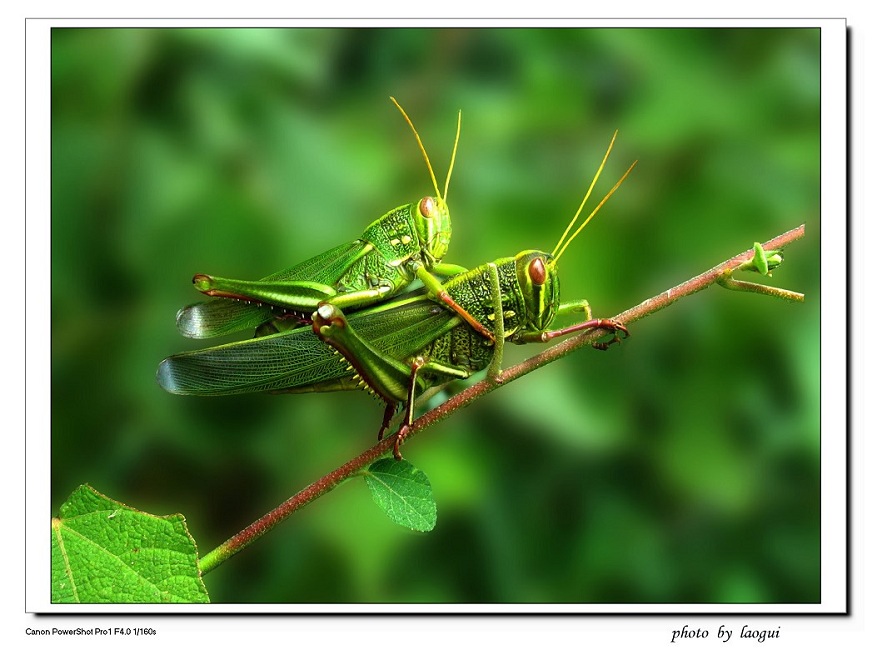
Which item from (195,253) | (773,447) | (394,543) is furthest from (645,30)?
(394,543)

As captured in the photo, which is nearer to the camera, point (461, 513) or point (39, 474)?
point (39, 474)

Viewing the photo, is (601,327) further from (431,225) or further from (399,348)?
(431,225)

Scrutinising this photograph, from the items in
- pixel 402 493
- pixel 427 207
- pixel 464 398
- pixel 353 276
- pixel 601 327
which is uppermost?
pixel 427 207

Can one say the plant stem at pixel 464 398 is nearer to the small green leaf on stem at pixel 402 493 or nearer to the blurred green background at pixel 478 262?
the small green leaf on stem at pixel 402 493

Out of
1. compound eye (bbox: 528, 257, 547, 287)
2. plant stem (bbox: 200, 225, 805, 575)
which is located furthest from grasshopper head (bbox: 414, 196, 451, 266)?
plant stem (bbox: 200, 225, 805, 575)

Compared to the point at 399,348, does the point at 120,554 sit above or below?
below

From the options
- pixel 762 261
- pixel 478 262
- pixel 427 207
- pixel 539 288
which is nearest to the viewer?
pixel 762 261

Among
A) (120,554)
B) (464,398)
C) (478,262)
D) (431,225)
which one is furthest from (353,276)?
(120,554)

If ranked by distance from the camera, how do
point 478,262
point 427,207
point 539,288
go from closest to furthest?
point 539,288
point 427,207
point 478,262
